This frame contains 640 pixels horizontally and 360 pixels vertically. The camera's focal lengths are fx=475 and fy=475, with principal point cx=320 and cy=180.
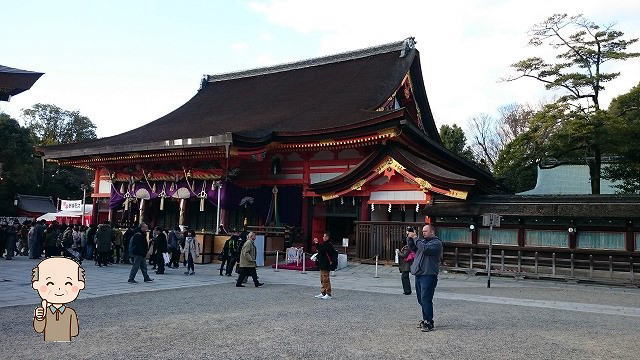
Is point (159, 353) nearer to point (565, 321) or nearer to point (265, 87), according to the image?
point (565, 321)

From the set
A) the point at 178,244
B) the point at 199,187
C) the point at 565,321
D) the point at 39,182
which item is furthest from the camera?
the point at 39,182

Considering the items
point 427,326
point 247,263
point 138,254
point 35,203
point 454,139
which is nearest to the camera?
point 427,326

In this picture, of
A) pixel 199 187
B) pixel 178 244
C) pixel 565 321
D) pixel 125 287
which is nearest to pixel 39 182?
pixel 199 187

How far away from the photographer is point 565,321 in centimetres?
845

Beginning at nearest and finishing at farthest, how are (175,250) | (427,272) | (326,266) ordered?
1. (427,272)
2. (326,266)
3. (175,250)

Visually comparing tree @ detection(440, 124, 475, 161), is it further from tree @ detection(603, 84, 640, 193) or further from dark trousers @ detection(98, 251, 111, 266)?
dark trousers @ detection(98, 251, 111, 266)

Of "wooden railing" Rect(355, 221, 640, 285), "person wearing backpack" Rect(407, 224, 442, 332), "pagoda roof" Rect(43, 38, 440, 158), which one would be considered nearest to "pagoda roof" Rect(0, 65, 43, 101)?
"pagoda roof" Rect(43, 38, 440, 158)

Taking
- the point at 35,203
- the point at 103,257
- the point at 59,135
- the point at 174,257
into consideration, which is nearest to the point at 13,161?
the point at 35,203

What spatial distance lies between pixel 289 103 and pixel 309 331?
1895 centimetres

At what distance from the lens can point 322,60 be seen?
28.9 m

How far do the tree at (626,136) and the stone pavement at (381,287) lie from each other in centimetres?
772

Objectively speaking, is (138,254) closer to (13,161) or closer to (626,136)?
(626,136)

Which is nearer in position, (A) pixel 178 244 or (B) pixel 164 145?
(A) pixel 178 244

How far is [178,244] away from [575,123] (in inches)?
651
